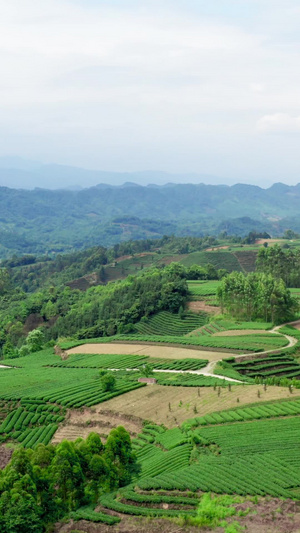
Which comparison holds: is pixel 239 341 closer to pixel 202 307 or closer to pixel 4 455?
pixel 202 307

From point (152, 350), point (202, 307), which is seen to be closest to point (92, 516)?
point (152, 350)

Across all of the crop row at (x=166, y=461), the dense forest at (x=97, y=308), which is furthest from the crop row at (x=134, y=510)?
the dense forest at (x=97, y=308)

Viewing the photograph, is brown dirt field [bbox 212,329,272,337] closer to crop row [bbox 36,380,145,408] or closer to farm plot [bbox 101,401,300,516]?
crop row [bbox 36,380,145,408]

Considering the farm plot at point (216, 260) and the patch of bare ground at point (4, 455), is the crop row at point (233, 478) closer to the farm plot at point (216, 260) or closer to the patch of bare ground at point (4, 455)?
the patch of bare ground at point (4, 455)

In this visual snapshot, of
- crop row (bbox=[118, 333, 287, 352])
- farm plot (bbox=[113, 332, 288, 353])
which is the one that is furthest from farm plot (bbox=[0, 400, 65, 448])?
crop row (bbox=[118, 333, 287, 352])

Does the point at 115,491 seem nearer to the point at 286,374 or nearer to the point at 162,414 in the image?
the point at 162,414

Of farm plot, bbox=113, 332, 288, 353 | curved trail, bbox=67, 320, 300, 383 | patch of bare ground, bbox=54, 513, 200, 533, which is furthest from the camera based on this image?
farm plot, bbox=113, 332, 288, 353
